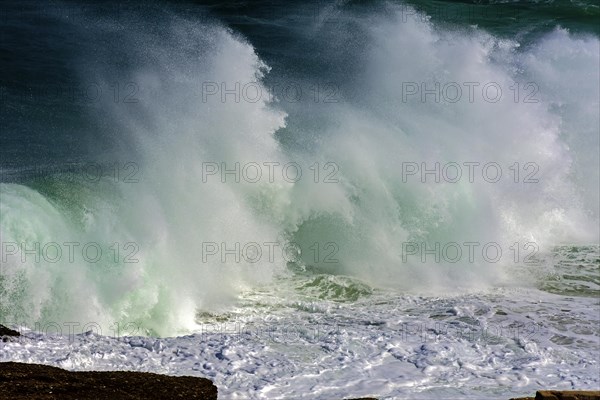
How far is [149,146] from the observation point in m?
14.1

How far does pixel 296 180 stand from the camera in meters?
13.8

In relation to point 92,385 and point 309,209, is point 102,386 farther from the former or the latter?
point 309,209

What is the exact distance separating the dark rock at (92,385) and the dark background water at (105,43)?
8125mm

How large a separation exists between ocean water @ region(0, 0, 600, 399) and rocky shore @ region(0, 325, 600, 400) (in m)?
0.62

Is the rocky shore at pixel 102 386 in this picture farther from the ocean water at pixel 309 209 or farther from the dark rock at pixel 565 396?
the ocean water at pixel 309 209

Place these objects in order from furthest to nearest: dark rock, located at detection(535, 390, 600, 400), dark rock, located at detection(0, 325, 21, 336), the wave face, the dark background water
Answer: the dark background water < the wave face < dark rock, located at detection(0, 325, 21, 336) < dark rock, located at detection(535, 390, 600, 400)

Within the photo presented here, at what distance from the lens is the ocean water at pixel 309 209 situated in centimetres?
862

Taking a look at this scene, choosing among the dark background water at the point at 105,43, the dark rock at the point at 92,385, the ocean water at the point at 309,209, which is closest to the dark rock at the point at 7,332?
the ocean water at the point at 309,209

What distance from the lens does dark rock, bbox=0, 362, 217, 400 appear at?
242 inches

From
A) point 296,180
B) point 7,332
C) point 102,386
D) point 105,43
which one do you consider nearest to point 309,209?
point 296,180

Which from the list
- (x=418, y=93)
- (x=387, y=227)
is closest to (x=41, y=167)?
(x=387, y=227)

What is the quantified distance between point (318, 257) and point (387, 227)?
4.47ft

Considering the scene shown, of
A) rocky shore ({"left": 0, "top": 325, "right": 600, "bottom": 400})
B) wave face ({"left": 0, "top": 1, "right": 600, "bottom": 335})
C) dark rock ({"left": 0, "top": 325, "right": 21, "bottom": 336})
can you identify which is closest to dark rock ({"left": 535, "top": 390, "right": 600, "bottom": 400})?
rocky shore ({"left": 0, "top": 325, "right": 600, "bottom": 400})

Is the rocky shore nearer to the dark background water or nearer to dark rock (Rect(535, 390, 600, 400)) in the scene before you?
dark rock (Rect(535, 390, 600, 400))
